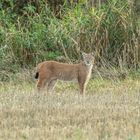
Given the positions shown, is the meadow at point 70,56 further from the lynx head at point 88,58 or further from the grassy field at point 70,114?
the lynx head at point 88,58

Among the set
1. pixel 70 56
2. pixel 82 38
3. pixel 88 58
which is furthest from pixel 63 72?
pixel 82 38

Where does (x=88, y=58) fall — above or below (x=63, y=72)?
above

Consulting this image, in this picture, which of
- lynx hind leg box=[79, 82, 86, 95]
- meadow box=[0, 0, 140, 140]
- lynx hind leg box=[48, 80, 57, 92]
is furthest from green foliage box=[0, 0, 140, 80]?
lynx hind leg box=[79, 82, 86, 95]

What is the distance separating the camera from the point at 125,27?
1493cm

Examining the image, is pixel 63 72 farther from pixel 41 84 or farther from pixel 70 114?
pixel 70 114

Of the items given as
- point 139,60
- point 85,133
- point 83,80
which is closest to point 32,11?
point 139,60

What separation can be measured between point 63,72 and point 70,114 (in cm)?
313

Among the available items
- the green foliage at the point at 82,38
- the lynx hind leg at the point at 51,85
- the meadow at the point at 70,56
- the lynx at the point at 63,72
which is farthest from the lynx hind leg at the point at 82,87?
the green foliage at the point at 82,38

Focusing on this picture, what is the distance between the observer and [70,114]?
9.44m

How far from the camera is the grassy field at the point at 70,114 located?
812cm

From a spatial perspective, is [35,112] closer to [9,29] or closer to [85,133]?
[85,133]

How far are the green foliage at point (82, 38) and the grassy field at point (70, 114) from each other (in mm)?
2061

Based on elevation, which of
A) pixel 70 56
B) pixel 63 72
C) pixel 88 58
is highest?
pixel 88 58

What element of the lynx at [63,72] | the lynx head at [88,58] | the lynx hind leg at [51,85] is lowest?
the lynx hind leg at [51,85]
